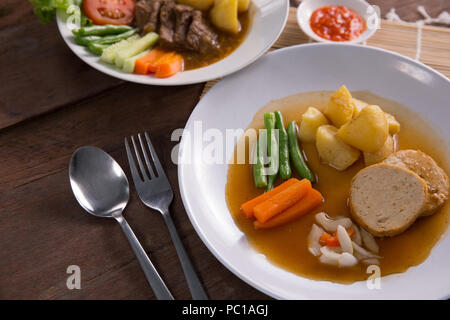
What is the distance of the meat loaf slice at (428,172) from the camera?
2248 mm

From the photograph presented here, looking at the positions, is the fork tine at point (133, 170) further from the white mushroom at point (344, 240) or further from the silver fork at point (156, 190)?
the white mushroom at point (344, 240)

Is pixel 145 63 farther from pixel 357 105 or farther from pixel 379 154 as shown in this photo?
pixel 379 154

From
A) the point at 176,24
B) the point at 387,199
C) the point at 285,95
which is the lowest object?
the point at 387,199

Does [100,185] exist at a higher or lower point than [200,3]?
lower

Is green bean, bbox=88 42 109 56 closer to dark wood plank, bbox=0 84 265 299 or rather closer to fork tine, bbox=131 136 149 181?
dark wood plank, bbox=0 84 265 299

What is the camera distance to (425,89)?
2.72 meters

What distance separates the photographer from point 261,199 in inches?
93.4

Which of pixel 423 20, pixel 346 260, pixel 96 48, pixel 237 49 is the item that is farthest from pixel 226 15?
pixel 346 260

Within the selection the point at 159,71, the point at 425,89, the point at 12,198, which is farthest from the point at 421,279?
the point at 12,198

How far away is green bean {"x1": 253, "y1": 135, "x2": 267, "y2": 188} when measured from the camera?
249cm

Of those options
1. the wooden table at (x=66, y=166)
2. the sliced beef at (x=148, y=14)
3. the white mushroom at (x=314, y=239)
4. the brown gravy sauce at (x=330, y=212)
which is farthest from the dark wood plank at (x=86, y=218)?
the sliced beef at (x=148, y=14)

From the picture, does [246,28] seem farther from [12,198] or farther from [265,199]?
[12,198]

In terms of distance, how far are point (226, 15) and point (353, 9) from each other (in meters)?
1.00
